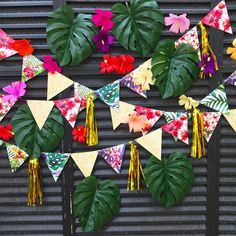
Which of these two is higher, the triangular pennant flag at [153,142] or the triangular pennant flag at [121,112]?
the triangular pennant flag at [121,112]

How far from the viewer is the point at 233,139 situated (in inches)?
86.4

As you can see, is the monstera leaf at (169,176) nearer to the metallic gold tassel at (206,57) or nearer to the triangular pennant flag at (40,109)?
the metallic gold tassel at (206,57)

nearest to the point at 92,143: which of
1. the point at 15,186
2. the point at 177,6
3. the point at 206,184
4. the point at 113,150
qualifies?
the point at 113,150

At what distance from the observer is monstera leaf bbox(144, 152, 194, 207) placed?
2141 mm

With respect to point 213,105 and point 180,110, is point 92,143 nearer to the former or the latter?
point 180,110

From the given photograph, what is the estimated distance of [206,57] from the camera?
207 centimetres

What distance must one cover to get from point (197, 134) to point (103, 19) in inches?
31.6

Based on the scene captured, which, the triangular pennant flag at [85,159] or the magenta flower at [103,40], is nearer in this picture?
the magenta flower at [103,40]

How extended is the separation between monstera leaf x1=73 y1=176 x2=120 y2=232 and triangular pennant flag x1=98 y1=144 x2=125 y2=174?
4.5 inches

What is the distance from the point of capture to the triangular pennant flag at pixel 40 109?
2.11 m

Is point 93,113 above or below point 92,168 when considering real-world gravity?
above

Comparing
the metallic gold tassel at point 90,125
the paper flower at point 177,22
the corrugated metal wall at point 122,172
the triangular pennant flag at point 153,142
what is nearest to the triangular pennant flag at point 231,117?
the corrugated metal wall at point 122,172

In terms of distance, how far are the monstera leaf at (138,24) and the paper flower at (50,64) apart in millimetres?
360

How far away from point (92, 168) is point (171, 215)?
0.54 meters
